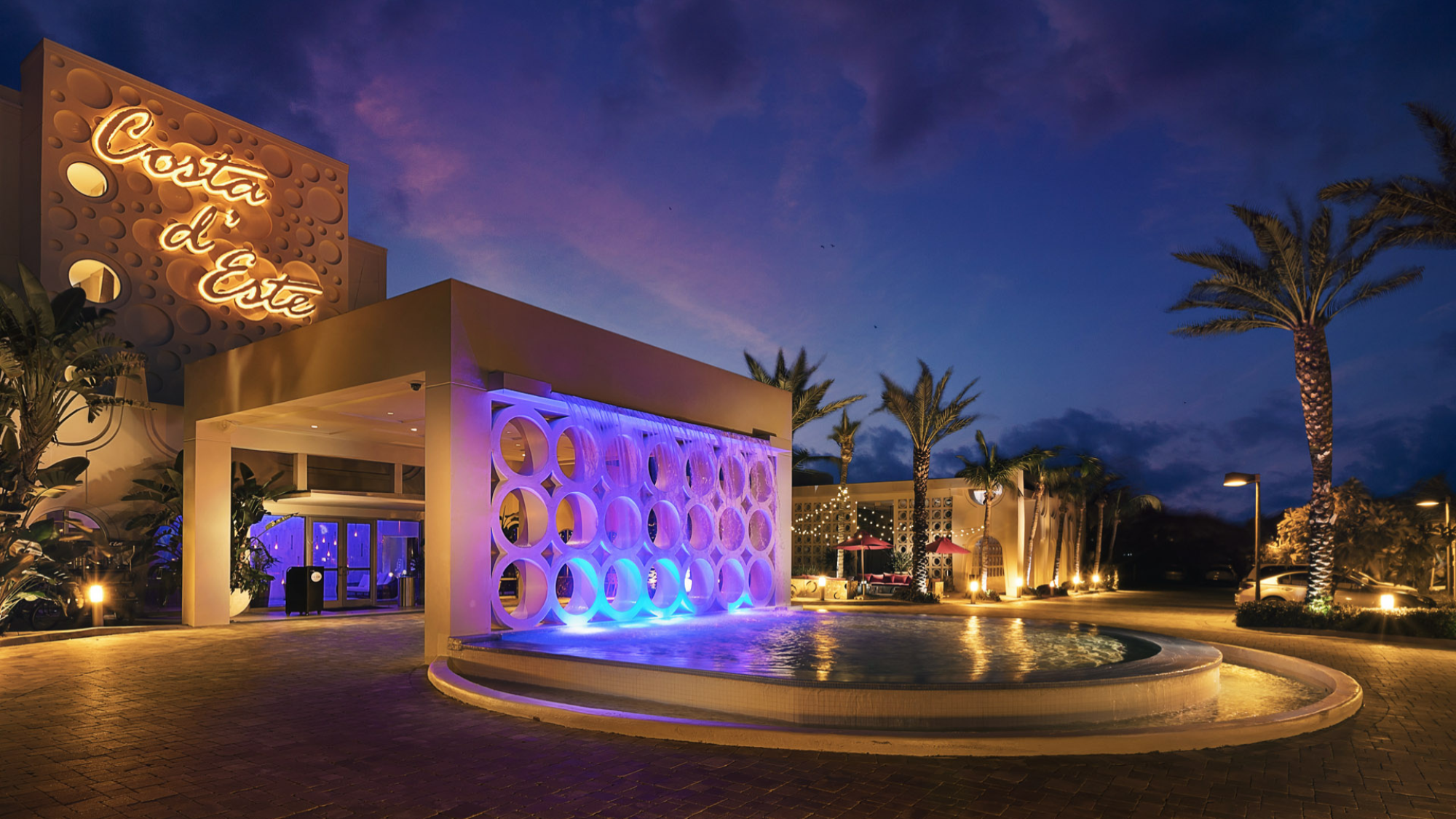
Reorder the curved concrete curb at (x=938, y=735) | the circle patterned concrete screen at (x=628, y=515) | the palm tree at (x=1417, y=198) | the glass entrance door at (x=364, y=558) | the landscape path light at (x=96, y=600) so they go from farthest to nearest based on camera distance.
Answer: the glass entrance door at (x=364, y=558)
the palm tree at (x=1417, y=198)
the landscape path light at (x=96, y=600)
the circle patterned concrete screen at (x=628, y=515)
the curved concrete curb at (x=938, y=735)

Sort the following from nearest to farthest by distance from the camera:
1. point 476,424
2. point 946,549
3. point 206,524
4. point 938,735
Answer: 1. point 938,735
2. point 476,424
3. point 206,524
4. point 946,549

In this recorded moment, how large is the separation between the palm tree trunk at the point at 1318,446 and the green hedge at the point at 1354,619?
0.88 meters

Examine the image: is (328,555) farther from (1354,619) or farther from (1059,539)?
(1059,539)

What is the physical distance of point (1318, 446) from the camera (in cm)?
1833

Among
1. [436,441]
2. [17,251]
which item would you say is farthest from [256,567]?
[436,441]

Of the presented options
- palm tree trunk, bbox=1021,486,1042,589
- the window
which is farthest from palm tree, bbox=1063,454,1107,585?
the window

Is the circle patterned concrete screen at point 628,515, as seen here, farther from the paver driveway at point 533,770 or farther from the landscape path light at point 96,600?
the landscape path light at point 96,600

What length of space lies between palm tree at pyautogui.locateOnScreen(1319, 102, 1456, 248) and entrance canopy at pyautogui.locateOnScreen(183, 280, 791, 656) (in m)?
12.4

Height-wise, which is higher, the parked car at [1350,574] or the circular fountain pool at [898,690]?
the circular fountain pool at [898,690]

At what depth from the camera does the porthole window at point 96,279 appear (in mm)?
17562

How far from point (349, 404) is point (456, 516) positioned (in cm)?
452

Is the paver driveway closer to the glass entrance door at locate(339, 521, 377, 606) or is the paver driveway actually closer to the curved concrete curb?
the curved concrete curb

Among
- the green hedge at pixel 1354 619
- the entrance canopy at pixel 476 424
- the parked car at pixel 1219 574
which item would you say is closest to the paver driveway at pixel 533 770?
the entrance canopy at pixel 476 424

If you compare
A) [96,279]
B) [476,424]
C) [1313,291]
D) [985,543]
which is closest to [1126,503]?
[985,543]
